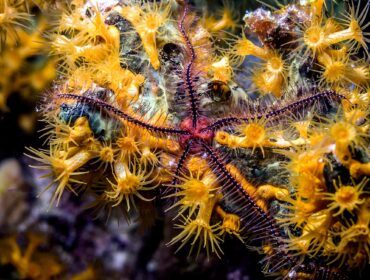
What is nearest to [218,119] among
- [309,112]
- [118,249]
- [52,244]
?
[309,112]

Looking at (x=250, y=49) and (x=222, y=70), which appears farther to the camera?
(x=250, y=49)

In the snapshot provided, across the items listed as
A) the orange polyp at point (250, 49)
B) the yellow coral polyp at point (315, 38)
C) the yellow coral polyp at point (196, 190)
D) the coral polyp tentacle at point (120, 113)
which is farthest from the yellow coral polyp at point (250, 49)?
the yellow coral polyp at point (196, 190)

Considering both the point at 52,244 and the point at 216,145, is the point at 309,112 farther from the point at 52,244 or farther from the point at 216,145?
the point at 52,244

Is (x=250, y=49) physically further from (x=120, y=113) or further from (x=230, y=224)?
(x=230, y=224)

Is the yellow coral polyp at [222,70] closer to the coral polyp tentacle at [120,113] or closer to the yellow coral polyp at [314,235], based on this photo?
the coral polyp tentacle at [120,113]

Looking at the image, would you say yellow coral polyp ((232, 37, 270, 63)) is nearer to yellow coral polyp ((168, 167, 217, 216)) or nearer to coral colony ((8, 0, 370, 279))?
coral colony ((8, 0, 370, 279))

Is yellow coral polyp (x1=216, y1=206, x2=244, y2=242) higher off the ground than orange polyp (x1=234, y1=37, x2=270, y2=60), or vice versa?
orange polyp (x1=234, y1=37, x2=270, y2=60)

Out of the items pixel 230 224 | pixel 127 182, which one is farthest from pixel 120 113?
pixel 230 224

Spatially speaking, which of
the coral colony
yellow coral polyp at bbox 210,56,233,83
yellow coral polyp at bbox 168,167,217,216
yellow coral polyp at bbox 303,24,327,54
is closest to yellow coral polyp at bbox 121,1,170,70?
the coral colony

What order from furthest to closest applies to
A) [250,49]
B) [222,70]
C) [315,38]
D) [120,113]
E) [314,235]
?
[250,49] < [222,70] < [315,38] < [120,113] < [314,235]
